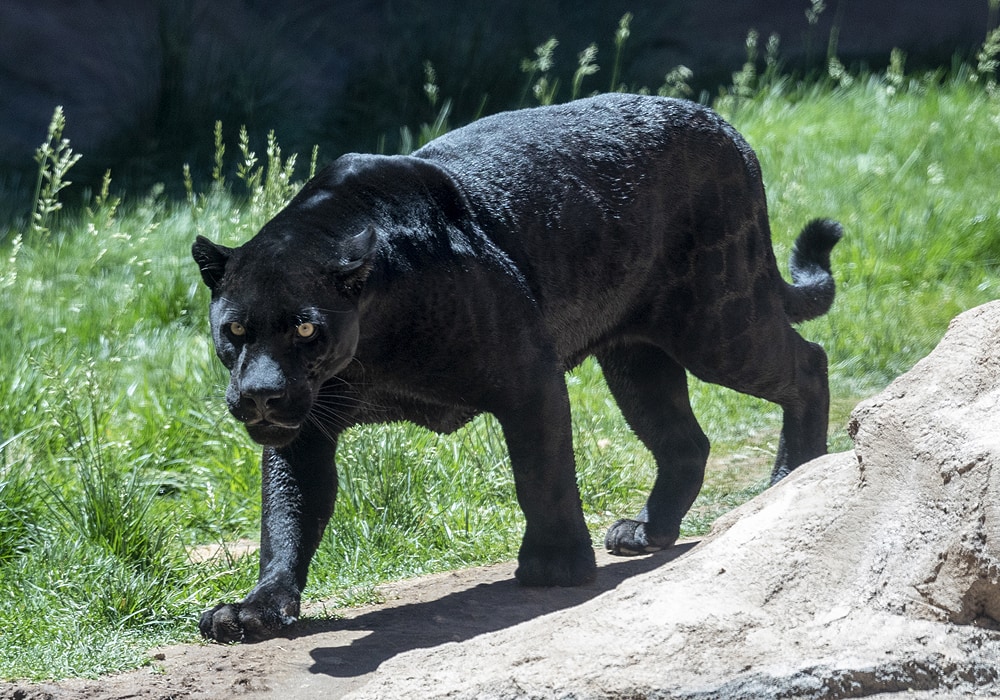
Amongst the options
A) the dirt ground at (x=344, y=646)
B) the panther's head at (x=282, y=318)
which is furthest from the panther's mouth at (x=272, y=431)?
the dirt ground at (x=344, y=646)

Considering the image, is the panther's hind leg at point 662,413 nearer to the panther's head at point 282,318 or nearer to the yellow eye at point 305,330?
the panther's head at point 282,318

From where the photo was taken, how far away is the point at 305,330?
3705mm

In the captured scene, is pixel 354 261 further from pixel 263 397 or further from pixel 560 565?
pixel 560 565

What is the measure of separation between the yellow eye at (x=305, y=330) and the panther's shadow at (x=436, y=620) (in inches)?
35.4

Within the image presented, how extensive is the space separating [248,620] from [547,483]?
3.32ft

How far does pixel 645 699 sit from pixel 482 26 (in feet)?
27.7

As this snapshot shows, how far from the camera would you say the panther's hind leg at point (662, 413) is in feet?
16.7

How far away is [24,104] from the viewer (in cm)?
955

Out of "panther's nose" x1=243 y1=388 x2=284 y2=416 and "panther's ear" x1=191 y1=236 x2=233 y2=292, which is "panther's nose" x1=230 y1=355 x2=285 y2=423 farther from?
"panther's ear" x1=191 y1=236 x2=233 y2=292

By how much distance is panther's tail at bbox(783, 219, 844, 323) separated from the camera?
214 inches

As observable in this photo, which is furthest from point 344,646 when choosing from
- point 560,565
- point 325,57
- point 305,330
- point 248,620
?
point 325,57

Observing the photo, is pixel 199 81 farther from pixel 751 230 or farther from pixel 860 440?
pixel 860 440

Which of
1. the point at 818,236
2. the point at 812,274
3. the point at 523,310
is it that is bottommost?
the point at 523,310

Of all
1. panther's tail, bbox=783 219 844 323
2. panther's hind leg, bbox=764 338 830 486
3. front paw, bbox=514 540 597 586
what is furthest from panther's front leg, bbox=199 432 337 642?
panther's tail, bbox=783 219 844 323
